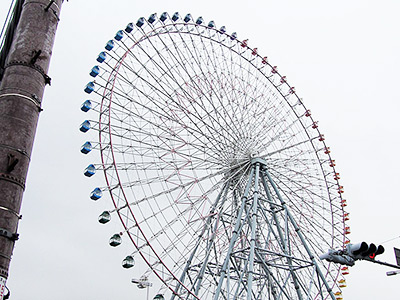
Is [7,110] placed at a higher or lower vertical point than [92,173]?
lower

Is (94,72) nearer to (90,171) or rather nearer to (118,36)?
(118,36)

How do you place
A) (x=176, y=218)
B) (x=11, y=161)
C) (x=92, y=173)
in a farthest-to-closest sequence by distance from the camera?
(x=176, y=218) → (x=92, y=173) → (x=11, y=161)

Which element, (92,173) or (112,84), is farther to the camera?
(112,84)

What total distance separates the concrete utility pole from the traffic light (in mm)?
9619

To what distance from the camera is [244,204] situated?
2444 cm

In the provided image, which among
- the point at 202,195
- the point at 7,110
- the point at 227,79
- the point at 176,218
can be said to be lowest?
the point at 7,110

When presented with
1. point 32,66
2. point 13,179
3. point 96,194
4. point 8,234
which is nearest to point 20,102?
point 32,66

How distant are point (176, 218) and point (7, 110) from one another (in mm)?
13270

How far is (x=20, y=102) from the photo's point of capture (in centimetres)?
1166

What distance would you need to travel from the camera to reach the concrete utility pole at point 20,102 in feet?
34.6

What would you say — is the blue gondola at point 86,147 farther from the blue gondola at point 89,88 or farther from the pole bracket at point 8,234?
the pole bracket at point 8,234

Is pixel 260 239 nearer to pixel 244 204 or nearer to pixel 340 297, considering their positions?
pixel 244 204

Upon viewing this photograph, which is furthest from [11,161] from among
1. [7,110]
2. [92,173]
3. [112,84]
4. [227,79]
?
[227,79]

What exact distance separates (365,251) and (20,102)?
1057cm
